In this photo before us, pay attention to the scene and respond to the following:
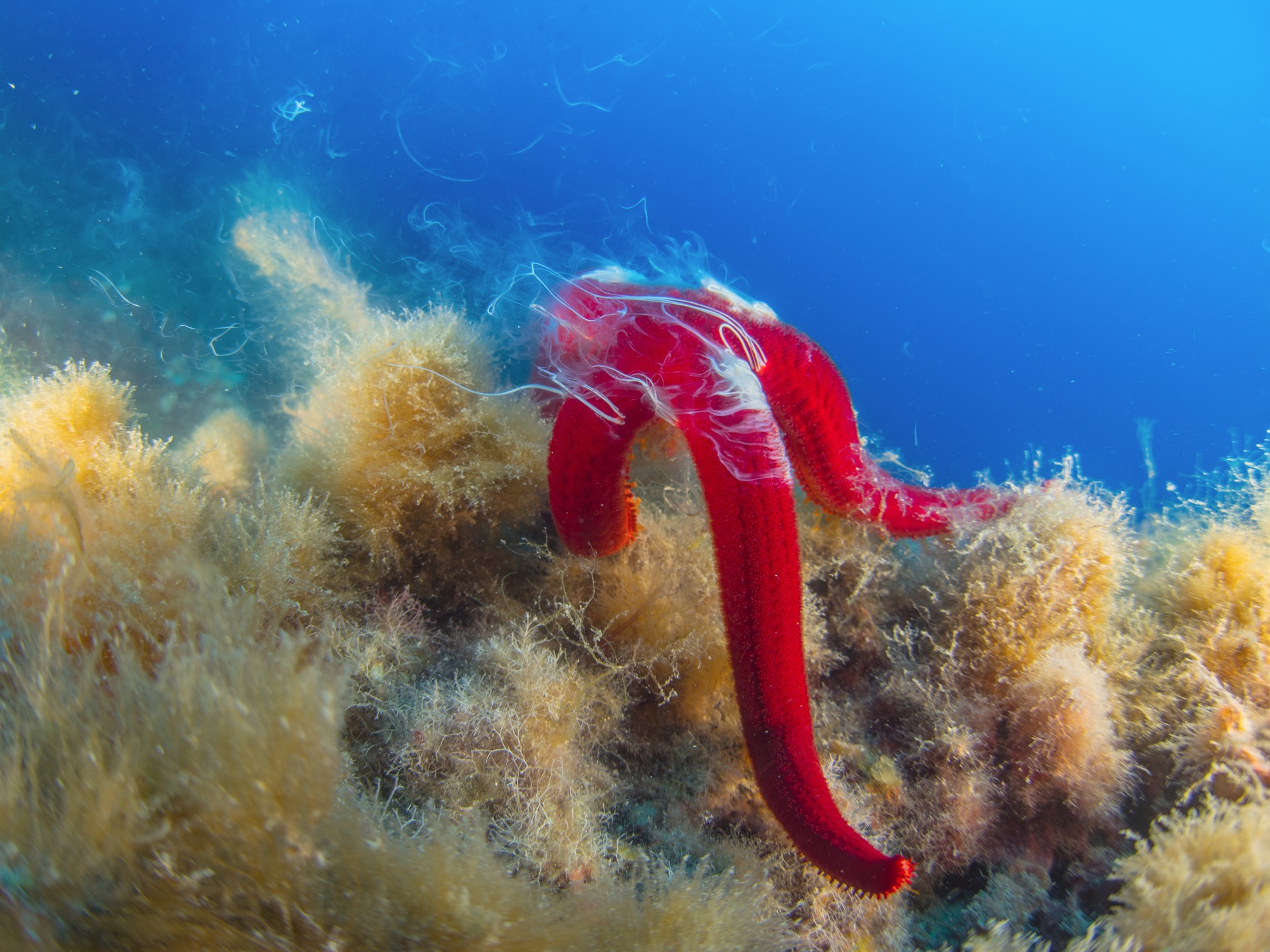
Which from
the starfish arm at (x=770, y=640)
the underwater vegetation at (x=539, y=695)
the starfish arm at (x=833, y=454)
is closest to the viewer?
the underwater vegetation at (x=539, y=695)

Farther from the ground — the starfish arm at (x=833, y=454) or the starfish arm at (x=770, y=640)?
the starfish arm at (x=833, y=454)

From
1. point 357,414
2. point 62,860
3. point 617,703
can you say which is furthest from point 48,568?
point 617,703

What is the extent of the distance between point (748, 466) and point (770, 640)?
1.89ft

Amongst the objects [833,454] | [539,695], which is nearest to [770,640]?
[539,695]

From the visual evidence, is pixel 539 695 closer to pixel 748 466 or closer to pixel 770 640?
pixel 770 640

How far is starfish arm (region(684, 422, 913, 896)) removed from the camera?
5.68 ft

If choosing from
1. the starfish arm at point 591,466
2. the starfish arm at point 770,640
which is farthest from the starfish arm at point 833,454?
the starfish arm at point 591,466

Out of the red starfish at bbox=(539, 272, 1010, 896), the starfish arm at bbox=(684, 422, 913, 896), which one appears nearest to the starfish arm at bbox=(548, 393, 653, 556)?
the red starfish at bbox=(539, 272, 1010, 896)

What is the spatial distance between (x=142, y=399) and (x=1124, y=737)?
5232 mm

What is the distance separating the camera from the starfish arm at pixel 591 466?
2.11 meters

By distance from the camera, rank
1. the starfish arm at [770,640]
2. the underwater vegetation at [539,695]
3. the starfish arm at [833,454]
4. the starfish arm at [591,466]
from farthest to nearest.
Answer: the starfish arm at [833,454] → the starfish arm at [591,466] → the starfish arm at [770,640] → the underwater vegetation at [539,695]

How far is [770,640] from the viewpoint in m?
1.85

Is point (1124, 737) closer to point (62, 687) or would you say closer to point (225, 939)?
point (225, 939)

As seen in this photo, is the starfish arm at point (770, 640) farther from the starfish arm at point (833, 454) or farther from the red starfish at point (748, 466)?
the starfish arm at point (833, 454)
